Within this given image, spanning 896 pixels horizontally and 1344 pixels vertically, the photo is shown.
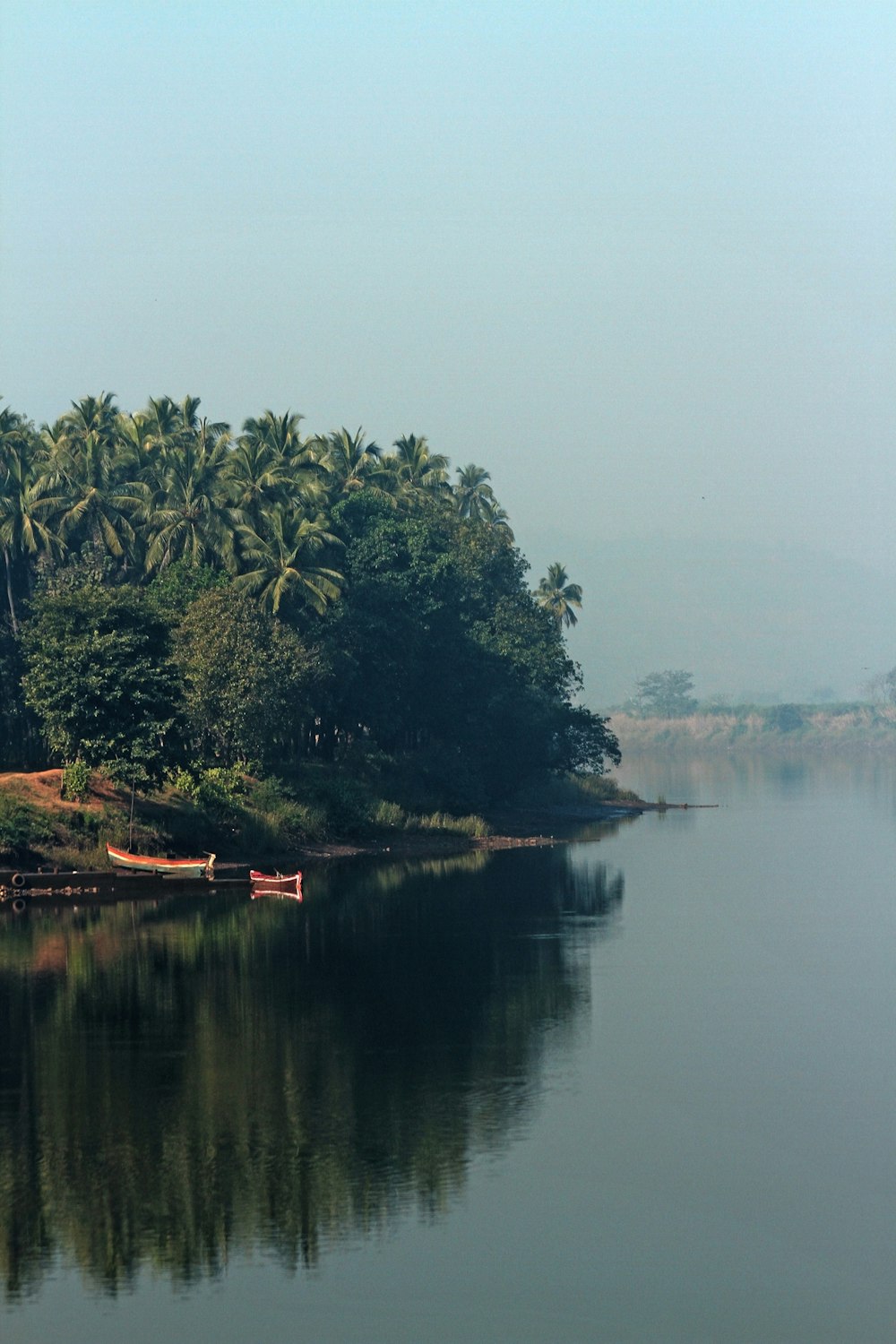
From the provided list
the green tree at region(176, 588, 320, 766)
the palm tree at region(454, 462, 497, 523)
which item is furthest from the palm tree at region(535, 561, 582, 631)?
the green tree at region(176, 588, 320, 766)

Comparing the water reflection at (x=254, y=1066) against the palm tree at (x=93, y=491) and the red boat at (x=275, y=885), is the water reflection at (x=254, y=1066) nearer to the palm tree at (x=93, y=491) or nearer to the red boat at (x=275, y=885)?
the red boat at (x=275, y=885)

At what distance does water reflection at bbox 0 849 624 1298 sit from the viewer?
1091 inches

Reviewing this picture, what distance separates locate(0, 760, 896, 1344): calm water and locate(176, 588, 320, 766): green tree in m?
18.9

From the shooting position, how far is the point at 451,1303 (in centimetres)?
2423

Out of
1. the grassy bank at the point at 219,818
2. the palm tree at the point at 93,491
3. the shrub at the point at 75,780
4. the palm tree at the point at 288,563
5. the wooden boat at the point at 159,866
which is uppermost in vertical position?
the palm tree at the point at 93,491

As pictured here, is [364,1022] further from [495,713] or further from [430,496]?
[430,496]

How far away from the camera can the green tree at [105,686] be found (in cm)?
7144

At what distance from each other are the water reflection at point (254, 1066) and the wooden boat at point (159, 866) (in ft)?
13.1

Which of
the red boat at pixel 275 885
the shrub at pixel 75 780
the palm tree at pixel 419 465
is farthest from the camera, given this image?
the palm tree at pixel 419 465

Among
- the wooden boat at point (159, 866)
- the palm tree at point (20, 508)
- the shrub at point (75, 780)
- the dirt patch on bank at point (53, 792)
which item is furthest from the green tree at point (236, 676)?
the palm tree at point (20, 508)

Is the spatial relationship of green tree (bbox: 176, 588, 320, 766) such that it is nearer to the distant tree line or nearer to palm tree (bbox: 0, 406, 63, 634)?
the distant tree line

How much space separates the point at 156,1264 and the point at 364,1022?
700 inches

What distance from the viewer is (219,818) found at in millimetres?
77188

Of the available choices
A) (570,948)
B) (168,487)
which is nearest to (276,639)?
(168,487)
